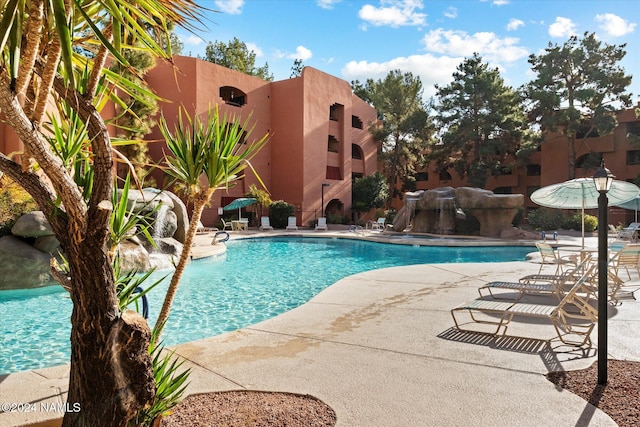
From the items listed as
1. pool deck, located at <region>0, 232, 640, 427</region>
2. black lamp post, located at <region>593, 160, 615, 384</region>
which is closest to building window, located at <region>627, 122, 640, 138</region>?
pool deck, located at <region>0, 232, 640, 427</region>

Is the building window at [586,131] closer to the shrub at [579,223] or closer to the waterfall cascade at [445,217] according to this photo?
the shrub at [579,223]

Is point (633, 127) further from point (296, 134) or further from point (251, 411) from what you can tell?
point (251, 411)

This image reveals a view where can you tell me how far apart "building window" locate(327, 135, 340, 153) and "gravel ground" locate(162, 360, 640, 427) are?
27449 millimetres

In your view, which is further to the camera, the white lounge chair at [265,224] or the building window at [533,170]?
the building window at [533,170]

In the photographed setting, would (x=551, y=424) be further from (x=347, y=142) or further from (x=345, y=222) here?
(x=347, y=142)

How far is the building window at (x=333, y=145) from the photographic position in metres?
30.2

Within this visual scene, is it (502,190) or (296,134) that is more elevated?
(296,134)

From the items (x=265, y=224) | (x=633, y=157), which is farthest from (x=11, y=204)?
(x=633, y=157)

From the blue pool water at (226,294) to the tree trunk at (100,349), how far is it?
52.0 inches

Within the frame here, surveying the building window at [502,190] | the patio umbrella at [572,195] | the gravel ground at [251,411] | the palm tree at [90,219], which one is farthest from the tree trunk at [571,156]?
the palm tree at [90,219]

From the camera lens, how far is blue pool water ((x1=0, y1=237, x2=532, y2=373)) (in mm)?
5375

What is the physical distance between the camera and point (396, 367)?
363cm

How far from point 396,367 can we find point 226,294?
5074 mm

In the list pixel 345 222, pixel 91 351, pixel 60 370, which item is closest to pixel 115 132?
pixel 345 222
